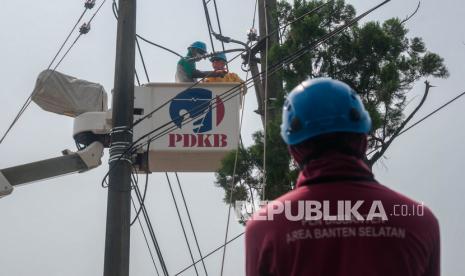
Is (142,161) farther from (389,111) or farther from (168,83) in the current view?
(389,111)

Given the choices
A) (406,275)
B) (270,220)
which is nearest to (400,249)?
(406,275)

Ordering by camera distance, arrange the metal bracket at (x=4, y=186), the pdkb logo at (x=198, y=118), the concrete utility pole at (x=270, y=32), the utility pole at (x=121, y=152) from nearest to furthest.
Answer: the utility pole at (x=121, y=152) < the concrete utility pole at (x=270, y=32) < the metal bracket at (x=4, y=186) < the pdkb logo at (x=198, y=118)

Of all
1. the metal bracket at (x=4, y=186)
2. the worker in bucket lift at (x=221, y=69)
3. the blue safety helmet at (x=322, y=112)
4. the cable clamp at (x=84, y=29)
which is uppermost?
the cable clamp at (x=84, y=29)

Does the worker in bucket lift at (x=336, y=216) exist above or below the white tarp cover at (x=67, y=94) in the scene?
below

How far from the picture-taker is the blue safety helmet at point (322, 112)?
2.54m

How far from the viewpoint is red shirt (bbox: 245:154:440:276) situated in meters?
2.38

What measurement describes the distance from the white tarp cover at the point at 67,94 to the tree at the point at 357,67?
10.1 feet

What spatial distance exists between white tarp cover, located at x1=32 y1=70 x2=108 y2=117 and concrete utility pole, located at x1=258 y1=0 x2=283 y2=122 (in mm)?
2220

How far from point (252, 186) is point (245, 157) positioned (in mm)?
296

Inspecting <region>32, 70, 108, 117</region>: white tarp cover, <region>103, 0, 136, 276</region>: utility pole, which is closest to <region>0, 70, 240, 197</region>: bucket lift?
<region>32, 70, 108, 117</region>: white tarp cover

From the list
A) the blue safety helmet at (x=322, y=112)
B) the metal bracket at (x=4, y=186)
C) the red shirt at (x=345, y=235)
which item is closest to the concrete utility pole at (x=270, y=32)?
the metal bracket at (x=4, y=186)

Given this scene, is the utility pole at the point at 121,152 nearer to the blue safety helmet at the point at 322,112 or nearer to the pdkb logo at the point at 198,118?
the pdkb logo at the point at 198,118

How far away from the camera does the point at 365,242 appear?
2.41 metres

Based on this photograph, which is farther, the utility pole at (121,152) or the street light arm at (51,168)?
the street light arm at (51,168)
